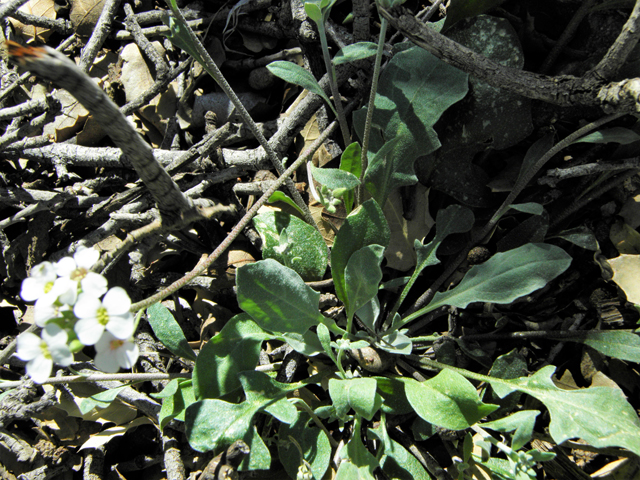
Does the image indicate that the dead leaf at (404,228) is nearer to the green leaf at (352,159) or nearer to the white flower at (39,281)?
the green leaf at (352,159)

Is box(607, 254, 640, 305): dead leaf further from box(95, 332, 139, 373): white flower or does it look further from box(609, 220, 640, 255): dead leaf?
box(95, 332, 139, 373): white flower

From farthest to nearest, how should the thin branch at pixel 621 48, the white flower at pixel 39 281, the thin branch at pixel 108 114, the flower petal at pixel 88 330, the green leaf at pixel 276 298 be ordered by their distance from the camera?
the green leaf at pixel 276 298
the thin branch at pixel 621 48
the white flower at pixel 39 281
the flower petal at pixel 88 330
the thin branch at pixel 108 114

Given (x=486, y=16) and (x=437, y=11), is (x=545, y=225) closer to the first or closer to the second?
(x=486, y=16)

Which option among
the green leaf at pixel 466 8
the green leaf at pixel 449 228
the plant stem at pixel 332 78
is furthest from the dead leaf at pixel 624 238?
the plant stem at pixel 332 78

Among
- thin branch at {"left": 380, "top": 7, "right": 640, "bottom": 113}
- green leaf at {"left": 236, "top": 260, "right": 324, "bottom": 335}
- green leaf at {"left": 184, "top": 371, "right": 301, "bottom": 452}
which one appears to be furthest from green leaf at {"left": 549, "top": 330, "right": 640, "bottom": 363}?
green leaf at {"left": 184, "top": 371, "right": 301, "bottom": 452}

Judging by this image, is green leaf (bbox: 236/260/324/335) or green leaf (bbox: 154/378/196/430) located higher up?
green leaf (bbox: 236/260/324/335)

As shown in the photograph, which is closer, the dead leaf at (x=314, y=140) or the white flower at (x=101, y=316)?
the white flower at (x=101, y=316)

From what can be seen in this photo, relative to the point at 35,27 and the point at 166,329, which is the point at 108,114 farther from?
the point at 35,27
